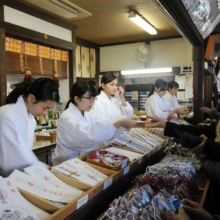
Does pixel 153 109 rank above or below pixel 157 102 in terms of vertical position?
below

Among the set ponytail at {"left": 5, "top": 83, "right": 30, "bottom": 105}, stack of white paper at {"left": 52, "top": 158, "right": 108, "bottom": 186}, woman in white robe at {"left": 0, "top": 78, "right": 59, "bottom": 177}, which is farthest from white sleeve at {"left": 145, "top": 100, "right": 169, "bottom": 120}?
stack of white paper at {"left": 52, "top": 158, "right": 108, "bottom": 186}

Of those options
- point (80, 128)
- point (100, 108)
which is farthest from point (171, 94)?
point (80, 128)

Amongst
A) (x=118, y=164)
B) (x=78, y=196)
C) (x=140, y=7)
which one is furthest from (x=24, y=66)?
(x=78, y=196)

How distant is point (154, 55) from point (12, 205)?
6087 mm

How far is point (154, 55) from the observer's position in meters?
6.52

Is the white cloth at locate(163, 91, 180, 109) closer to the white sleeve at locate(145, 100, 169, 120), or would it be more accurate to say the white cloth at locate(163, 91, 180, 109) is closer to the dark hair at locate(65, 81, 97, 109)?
the white sleeve at locate(145, 100, 169, 120)

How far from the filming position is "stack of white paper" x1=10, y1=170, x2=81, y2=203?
112 centimetres

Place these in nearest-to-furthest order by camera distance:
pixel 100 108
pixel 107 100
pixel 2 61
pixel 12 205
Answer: pixel 12 205, pixel 100 108, pixel 107 100, pixel 2 61

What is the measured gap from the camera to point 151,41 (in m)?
6.46

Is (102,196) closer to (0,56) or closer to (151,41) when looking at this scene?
(0,56)

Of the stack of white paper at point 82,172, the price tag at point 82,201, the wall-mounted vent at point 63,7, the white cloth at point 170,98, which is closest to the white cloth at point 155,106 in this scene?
the white cloth at point 170,98

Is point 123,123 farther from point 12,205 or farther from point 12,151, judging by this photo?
point 12,205

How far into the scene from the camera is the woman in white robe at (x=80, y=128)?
1.94 meters

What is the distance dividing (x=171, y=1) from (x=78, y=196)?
1.30 meters
